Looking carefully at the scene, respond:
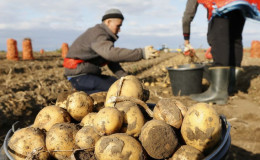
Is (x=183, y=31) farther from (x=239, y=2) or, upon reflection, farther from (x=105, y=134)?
(x=105, y=134)

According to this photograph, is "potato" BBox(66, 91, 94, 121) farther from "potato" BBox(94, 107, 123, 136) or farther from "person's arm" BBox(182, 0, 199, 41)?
"person's arm" BBox(182, 0, 199, 41)

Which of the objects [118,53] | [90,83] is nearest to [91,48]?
[90,83]

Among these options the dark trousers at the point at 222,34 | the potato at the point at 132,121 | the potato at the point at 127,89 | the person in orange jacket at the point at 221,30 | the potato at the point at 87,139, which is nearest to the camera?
the potato at the point at 87,139

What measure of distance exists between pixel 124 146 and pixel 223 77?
3.42m

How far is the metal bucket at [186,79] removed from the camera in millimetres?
4230

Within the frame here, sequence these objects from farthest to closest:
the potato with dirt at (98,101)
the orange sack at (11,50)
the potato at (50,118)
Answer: the orange sack at (11,50) → the potato with dirt at (98,101) → the potato at (50,118)

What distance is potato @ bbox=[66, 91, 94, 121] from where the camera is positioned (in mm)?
1613

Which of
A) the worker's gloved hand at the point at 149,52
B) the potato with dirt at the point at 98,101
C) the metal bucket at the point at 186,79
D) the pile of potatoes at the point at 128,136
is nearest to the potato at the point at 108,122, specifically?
the pile of potatoes at the point at 128,136

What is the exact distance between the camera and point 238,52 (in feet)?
14.6

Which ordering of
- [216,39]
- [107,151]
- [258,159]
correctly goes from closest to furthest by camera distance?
[107,151]
[258,159]
[216,39]

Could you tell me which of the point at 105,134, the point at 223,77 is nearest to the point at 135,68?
the point at 223,77

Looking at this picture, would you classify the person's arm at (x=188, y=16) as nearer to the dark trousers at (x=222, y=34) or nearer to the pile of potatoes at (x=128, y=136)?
the dark trousers at (x=222, y=34)

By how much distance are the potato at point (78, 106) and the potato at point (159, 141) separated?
0.63 metres

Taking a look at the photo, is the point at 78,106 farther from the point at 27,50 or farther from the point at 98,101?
the point at 27,50
